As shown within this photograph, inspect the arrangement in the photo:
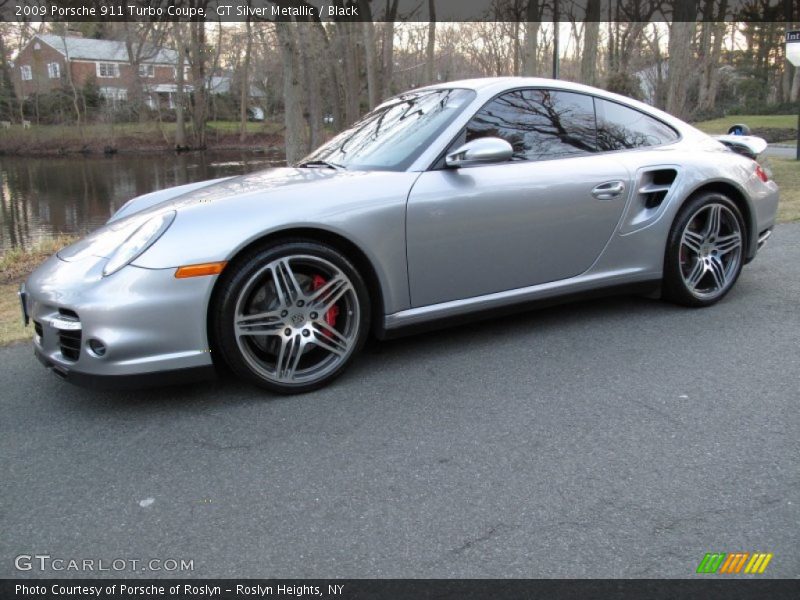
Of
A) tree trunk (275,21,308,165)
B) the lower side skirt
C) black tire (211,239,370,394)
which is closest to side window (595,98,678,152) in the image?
the lower side skirt

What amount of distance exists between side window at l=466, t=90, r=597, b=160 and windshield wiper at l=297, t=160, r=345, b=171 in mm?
744

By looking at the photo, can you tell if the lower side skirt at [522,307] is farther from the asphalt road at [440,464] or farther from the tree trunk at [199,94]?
the tree trunk at [199,94]

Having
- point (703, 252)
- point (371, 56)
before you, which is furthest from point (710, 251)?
point (371, 56)

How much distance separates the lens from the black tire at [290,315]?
10.1ft

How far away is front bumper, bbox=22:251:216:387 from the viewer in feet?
9.45

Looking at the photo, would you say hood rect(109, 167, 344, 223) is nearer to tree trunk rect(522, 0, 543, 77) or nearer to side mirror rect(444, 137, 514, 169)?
side mirror rect(444, 137, 514, 169)

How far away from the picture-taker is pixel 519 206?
12.0ft

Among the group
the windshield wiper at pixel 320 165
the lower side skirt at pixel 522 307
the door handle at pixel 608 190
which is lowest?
the lower side skirt at pixel 522 307

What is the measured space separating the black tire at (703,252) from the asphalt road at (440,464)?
530 millimetres

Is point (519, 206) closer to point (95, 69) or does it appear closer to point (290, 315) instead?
point (290, 315)

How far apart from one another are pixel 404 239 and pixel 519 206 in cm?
70

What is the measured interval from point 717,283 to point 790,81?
165 ft

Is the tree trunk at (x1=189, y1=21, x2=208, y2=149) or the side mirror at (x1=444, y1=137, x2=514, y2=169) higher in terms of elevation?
the tree trunk at (x1=189, y1=21, x2=208, y2=149)

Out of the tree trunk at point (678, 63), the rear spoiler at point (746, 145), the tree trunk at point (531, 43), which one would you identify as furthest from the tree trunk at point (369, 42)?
the rear spoiler at point (746, 145)
